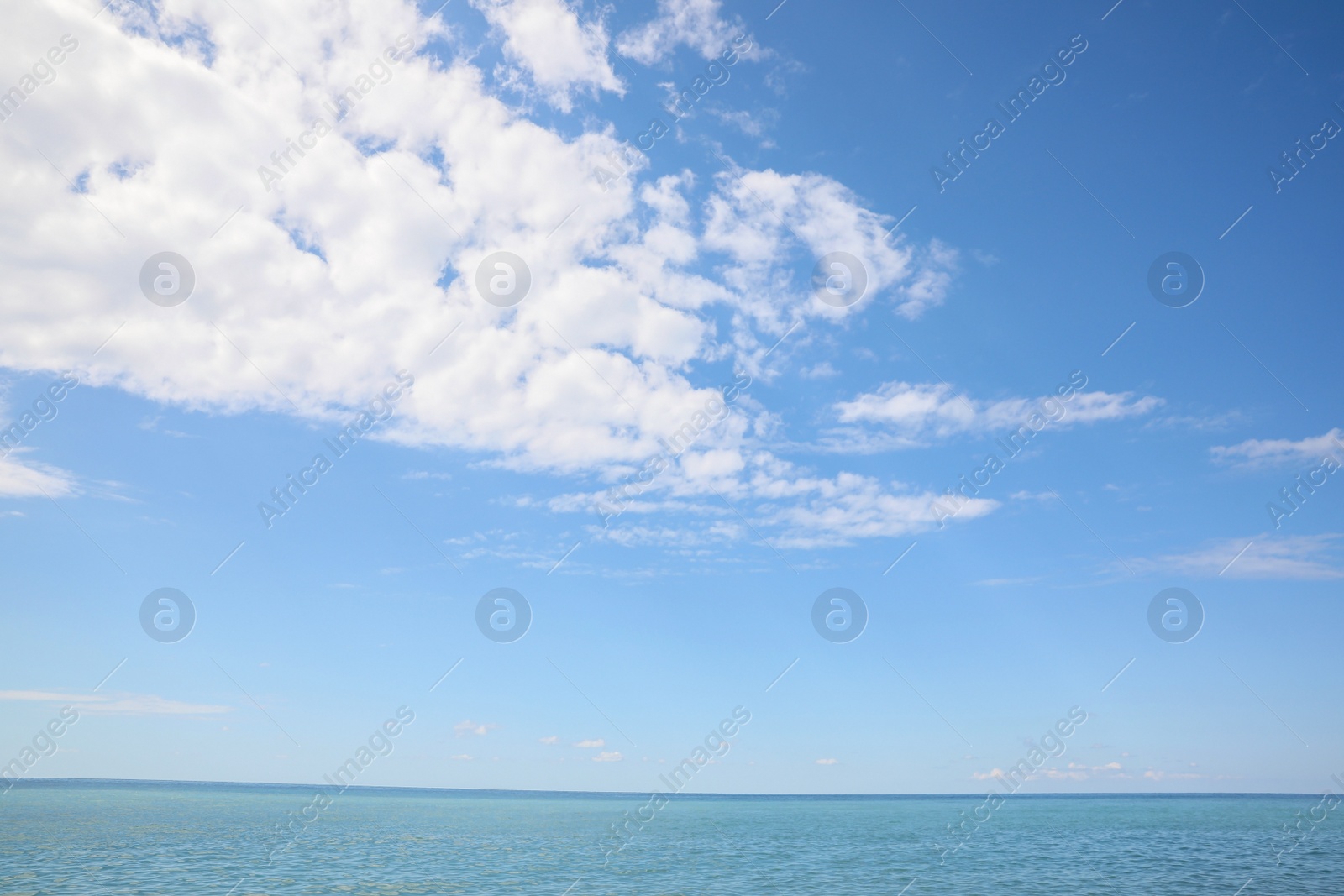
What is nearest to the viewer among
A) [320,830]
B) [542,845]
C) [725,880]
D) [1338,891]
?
[1338,891]

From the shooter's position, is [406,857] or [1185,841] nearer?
[406,857]

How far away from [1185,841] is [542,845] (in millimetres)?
52495

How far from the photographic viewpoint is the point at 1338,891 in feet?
108

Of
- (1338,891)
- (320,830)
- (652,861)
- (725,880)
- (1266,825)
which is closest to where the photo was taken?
(1338,891)

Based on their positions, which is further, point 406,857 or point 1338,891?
point 406,857

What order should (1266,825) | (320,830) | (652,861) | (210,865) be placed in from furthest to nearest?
1. (1266,825)
2. (320,830)
3. (652,861)
4. (210,865)

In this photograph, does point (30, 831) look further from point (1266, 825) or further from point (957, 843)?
point (1266, 825)

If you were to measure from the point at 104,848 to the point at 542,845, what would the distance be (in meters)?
28.7

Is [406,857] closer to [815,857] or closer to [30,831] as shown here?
[815,857]

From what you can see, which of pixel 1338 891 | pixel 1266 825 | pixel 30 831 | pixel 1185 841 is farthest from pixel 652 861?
pixel 1266 825

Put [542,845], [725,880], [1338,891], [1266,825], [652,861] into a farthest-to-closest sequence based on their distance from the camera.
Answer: [1266,825] → [542,845] → [652,861] → [725,880] → [1338,891]

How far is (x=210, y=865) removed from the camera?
41.8m

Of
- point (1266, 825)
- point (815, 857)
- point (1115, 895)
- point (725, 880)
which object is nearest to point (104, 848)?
point (725, 880)

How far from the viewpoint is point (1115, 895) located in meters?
33.6
